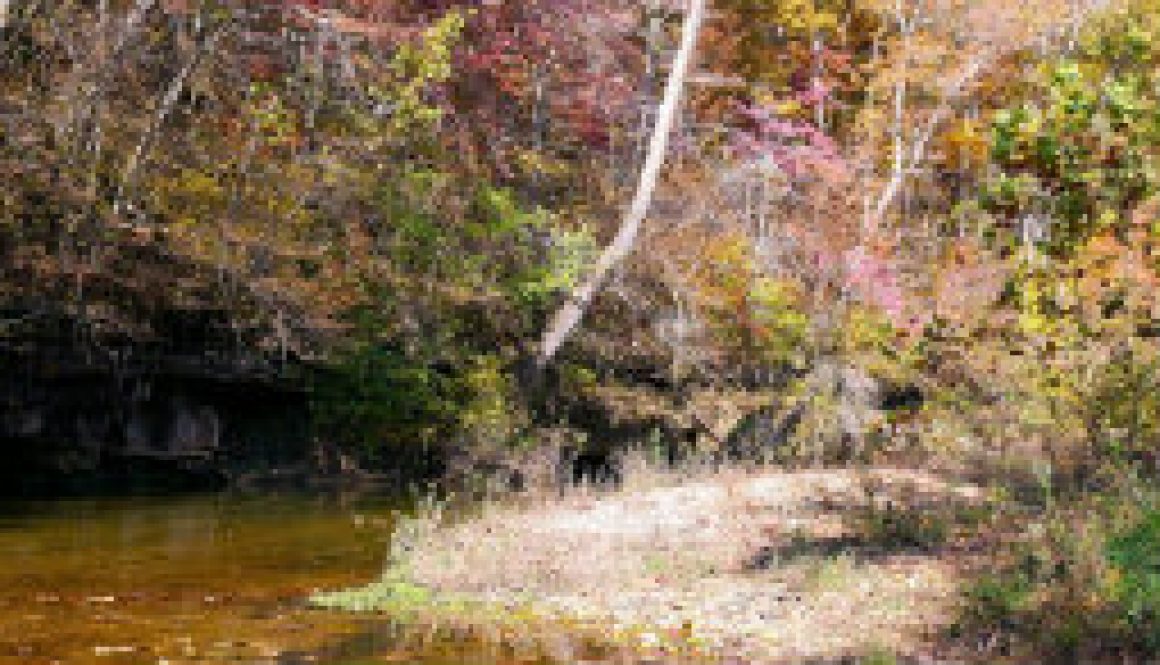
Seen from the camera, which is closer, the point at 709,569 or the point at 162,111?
the point at 709,569

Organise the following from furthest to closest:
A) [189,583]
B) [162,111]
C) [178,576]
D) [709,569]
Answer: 1. [162,111]
2. [178,576]
3. [709,569]
4. [189,583]

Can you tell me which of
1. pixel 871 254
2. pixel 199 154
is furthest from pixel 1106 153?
pixel 199 154

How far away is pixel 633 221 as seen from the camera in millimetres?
20219

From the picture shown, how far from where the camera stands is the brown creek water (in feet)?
26.4

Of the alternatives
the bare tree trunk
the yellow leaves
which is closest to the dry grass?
the bare tree trunk

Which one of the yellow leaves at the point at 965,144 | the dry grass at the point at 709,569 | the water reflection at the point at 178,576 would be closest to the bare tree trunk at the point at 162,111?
the water reflection at the point at 178,576

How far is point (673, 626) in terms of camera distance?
8.99m

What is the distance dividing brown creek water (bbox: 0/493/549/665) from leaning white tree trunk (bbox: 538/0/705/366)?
13.4 feet

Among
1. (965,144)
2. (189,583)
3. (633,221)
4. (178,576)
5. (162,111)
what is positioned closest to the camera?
(189,583)

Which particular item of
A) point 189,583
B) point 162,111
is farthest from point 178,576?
point 162,111

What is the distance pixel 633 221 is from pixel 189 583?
10.9 m

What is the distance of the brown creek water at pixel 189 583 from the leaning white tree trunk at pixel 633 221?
4.08 metres

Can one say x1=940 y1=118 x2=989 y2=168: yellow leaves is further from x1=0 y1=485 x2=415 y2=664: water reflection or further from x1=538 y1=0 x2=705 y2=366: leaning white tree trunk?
x1=0 y1=485 x2=415 y2=664: water reflection

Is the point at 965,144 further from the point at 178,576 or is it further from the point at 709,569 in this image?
the point at 178,576
